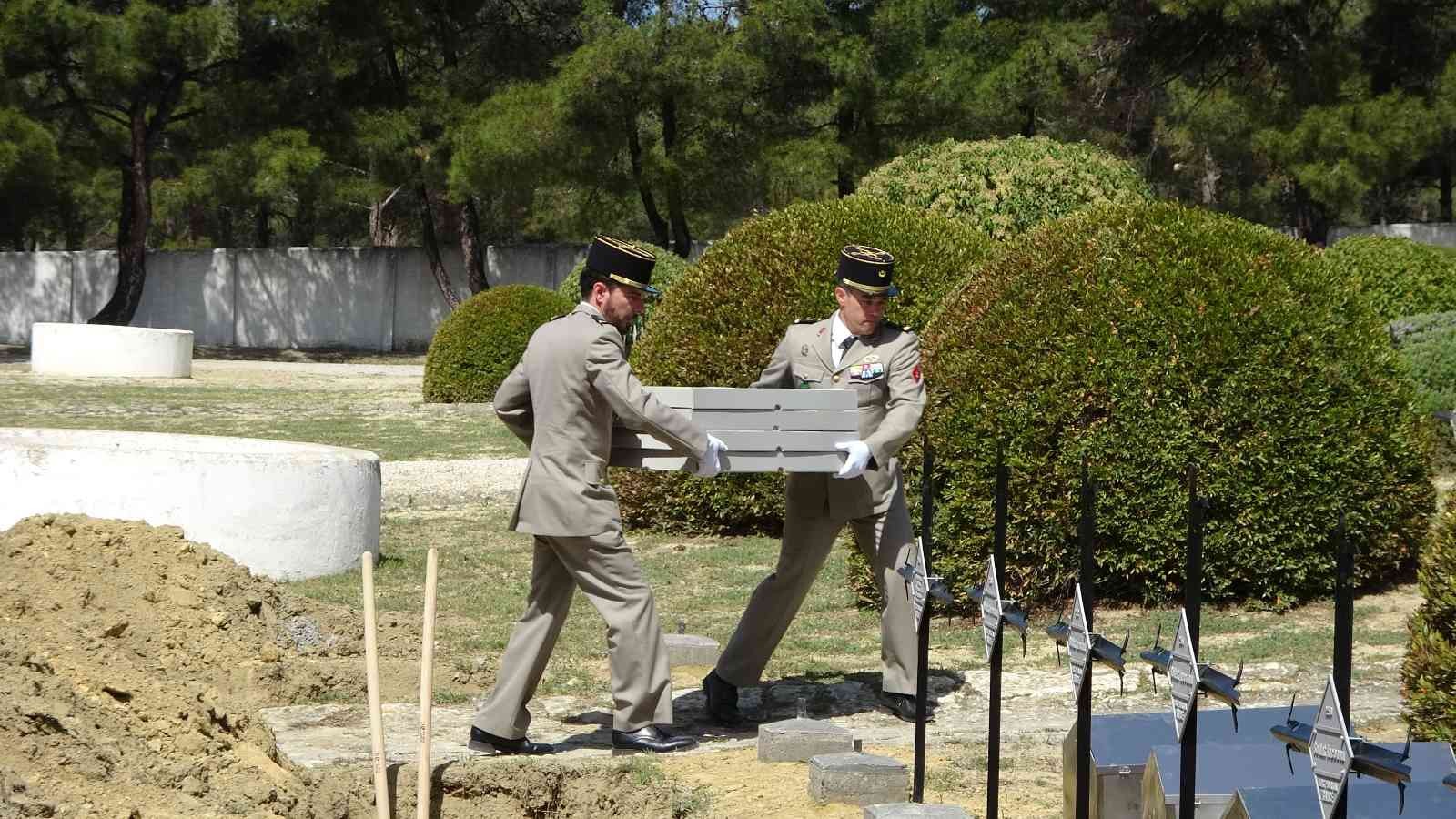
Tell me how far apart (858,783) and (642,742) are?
3.12 ft

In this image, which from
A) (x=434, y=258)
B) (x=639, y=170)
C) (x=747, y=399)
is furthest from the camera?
(x=434, y=258)

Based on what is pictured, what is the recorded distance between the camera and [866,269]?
6398 millimetres

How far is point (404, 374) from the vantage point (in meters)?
30.9

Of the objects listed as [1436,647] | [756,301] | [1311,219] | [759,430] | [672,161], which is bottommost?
[1436,647]

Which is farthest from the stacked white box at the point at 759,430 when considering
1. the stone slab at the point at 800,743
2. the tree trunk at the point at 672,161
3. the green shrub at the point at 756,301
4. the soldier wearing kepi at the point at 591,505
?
the tree trunk at the point at 672,161

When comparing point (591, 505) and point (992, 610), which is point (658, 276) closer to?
point (591, 505)

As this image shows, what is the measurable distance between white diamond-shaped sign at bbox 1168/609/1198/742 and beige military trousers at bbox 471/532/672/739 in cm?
257

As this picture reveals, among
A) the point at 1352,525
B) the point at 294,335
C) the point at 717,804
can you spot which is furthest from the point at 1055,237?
the point at 294,335

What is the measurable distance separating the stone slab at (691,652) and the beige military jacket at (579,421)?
1797 mm

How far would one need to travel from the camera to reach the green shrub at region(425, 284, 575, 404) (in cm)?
2291

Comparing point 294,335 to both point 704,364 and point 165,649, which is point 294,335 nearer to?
point 704,364

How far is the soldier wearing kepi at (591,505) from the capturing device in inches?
225

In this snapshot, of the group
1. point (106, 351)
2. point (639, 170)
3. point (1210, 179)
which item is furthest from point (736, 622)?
point (1210, 179)

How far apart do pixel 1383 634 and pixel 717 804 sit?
4.15 meters
